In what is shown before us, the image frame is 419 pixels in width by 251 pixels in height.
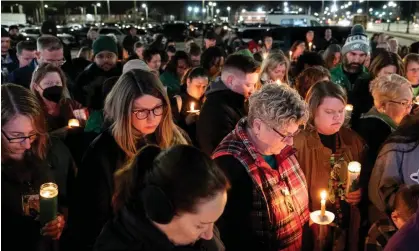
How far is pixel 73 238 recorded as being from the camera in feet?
8.62

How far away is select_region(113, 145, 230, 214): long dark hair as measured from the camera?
1.47 m

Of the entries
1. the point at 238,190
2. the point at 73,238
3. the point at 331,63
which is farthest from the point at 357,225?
the point at 331,63

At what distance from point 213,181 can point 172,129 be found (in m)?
1.39

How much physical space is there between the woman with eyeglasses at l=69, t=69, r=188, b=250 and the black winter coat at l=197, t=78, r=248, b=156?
74 centimetres

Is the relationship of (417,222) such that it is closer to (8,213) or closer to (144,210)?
(144,210)

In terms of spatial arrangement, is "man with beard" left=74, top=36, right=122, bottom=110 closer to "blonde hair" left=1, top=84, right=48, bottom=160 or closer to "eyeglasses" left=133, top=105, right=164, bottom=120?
"blonde hair" left=1, top=84, right=48, bottom=160

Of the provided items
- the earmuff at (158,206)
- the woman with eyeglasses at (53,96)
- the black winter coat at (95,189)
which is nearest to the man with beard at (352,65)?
the woman with eyeglasses at (53,96)

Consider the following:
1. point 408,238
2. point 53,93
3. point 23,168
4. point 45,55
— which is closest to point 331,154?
point 408,238

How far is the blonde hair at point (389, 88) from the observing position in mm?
3443

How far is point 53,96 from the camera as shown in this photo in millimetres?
3881

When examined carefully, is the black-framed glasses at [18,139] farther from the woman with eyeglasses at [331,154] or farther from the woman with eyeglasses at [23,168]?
the woman with eyeglasses at [331,154]

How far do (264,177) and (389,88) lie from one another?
1.68 m

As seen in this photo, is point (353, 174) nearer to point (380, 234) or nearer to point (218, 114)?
point (380, 234)

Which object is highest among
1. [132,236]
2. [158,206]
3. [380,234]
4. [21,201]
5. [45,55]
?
[45,55]
